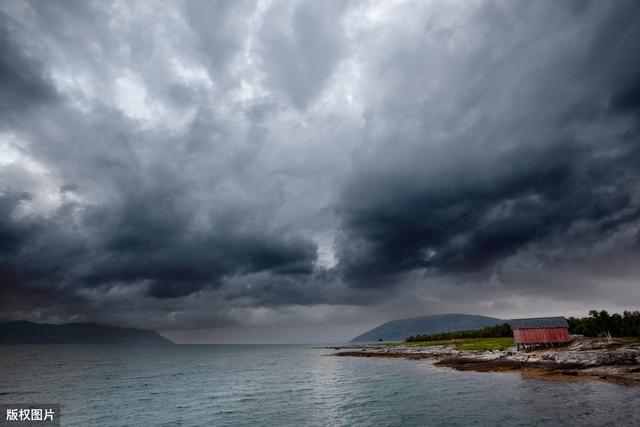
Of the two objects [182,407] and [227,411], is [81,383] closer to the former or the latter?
[182,407]

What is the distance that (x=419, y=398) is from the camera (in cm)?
4656

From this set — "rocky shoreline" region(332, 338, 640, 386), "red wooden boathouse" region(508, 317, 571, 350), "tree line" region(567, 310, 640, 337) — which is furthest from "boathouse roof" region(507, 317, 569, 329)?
"tree line" region(567, 310, 640, 337)

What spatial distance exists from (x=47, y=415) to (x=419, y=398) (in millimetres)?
49602

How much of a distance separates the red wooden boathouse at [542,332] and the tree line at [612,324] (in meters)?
25.5

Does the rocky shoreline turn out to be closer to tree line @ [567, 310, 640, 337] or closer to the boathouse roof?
the boathouse roof

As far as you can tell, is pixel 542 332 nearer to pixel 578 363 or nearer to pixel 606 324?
pixel 578 363

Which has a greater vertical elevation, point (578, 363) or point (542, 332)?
point (542, 332)

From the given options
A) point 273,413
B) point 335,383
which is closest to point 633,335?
point 335,383

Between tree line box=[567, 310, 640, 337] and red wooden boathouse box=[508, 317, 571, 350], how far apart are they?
25.5m

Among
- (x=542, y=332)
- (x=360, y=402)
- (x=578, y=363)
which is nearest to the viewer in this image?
(x=360, y=402)

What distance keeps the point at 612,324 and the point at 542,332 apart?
→ 143 ft

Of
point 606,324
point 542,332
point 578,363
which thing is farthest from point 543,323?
point 606,324

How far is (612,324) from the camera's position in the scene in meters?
110

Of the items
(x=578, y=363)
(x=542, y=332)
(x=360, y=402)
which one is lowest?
(x=578, y=363)
